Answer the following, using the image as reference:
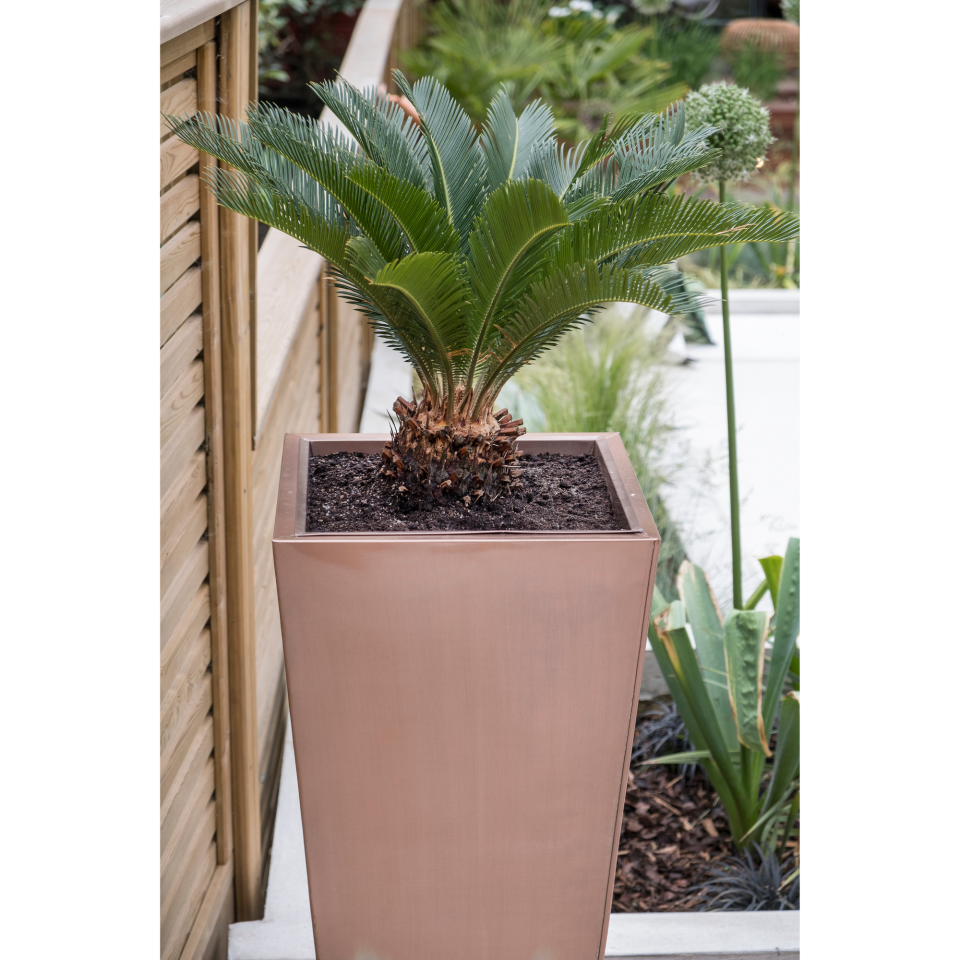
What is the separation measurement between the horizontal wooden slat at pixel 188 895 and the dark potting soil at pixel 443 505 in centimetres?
59

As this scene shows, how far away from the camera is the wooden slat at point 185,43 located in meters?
1.17

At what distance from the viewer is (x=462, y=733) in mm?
1266

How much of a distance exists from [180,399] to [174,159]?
311mm

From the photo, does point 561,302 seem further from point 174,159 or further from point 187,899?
point 187,899

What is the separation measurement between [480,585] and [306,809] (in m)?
0.40

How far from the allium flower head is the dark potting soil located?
931 millimetres

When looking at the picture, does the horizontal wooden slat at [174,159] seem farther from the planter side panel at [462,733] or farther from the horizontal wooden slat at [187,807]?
the horizontal wooden slat at [187,807]

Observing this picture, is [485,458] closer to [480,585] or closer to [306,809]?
[480,585]

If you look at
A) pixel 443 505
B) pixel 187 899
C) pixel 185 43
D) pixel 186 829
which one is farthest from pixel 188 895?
pixel 185 43
